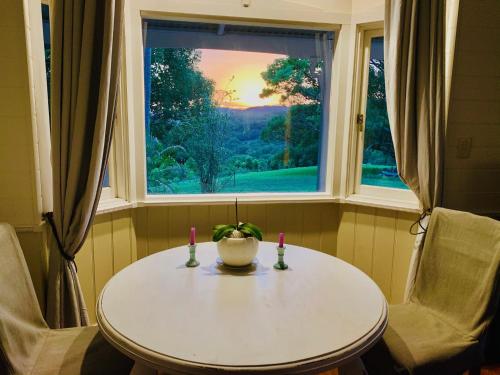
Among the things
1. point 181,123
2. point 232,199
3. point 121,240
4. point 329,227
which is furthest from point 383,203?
point 121,240

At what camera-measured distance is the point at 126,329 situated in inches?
41.1

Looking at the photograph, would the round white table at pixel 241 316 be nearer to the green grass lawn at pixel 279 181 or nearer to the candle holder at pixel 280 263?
the candle holder at pixel 280 263

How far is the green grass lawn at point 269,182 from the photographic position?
2.47 m

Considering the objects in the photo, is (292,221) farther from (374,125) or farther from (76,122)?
(76,122)

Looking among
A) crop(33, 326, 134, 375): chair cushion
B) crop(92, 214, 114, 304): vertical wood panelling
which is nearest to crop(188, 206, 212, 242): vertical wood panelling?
crop(92, 214, 114, 304): vertical wood panelling

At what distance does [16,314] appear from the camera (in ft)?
4.28

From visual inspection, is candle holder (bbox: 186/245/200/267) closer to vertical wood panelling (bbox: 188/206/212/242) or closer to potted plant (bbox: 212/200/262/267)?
potted plant (bbox: 212/200/262/267)

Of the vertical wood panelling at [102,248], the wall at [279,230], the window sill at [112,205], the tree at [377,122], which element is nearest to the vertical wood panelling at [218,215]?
the wall at [279,230]

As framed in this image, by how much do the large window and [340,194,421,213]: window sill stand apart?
4.6 inches

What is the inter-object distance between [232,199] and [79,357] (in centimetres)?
130

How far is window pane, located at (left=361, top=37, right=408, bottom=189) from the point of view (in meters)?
2.34

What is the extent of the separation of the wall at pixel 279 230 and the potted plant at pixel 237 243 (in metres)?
0.89

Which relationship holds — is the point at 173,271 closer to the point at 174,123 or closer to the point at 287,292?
the point at 287,292

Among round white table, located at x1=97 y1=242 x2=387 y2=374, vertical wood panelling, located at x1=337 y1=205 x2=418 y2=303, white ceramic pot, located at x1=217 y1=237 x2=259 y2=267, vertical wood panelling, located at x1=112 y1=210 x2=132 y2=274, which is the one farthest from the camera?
vertical wood panelling, located at x1=337 y1=205 x2=418 y2=303
